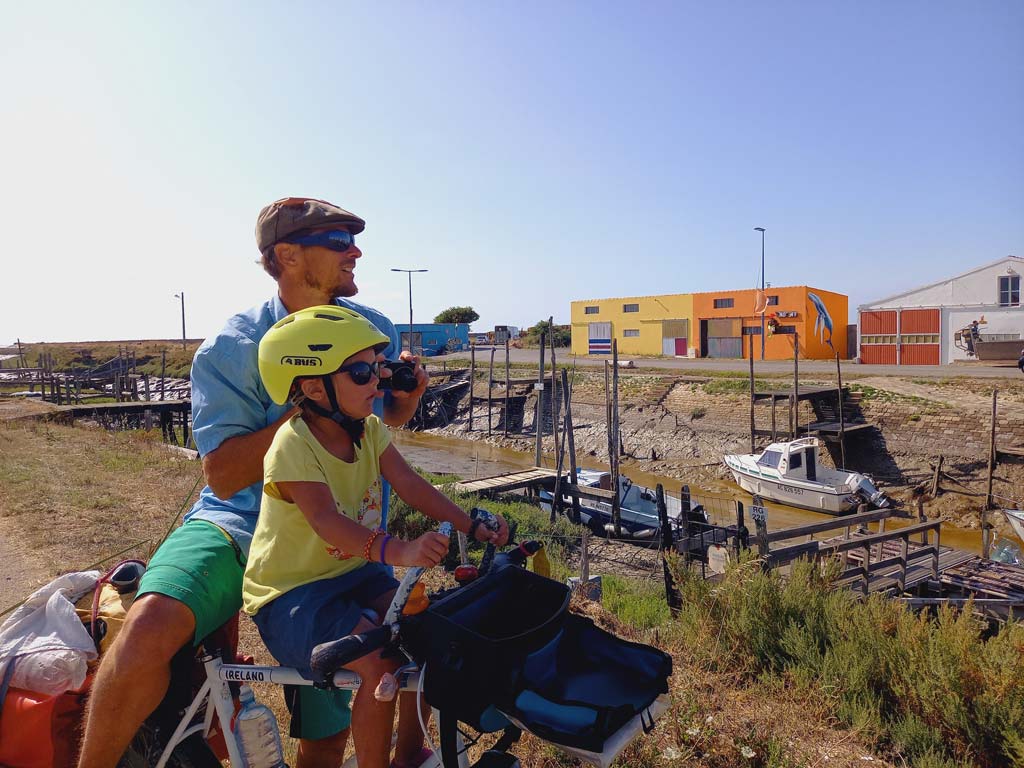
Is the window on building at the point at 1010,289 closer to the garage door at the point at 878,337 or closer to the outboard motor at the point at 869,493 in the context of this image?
the garage door at the point at 878,337

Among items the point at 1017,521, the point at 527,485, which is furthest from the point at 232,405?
the point at 1017,521

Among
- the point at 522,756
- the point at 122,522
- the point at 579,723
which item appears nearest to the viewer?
the point at 579,723

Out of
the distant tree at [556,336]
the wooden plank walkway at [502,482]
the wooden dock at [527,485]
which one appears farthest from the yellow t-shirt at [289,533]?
the distant tree at [556,336]

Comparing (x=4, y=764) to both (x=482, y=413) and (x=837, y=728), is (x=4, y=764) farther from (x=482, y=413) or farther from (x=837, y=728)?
(x=482, y=413)

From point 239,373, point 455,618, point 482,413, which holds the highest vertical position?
point 239,373

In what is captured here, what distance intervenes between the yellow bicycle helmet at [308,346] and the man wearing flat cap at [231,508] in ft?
0.96

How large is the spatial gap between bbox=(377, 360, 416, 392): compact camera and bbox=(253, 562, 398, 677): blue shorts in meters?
0.64

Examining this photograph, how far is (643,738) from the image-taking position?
3064mm

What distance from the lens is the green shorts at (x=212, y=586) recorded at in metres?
2.14

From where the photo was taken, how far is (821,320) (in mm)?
41969

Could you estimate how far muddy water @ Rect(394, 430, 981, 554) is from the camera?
20031mm

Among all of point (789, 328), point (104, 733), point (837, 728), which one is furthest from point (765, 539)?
point (789, 328)

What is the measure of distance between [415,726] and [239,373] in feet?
4.28

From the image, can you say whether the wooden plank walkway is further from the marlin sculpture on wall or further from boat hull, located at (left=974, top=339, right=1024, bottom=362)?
the marlin sculpture on wall
